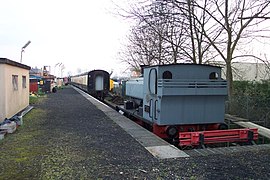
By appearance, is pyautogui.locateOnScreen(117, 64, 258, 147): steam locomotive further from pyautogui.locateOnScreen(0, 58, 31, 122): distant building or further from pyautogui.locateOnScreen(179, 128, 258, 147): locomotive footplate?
pyautogui.locateOnScreen(0, 58, 31, 122): distant building

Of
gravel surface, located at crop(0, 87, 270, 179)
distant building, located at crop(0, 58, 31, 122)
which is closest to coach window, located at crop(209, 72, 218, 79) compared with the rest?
gravel surface, located at crop(0, 87, 270, 179)

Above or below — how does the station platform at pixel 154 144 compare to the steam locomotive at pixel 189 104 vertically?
below

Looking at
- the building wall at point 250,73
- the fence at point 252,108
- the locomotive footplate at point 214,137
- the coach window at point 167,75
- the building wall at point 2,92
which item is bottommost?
the locomotive footplate at point 214,137

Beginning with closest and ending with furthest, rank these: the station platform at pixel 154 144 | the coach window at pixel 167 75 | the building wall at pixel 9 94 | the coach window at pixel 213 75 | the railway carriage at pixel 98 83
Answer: the station platform at pixel 154 144 → the coach window at pixel 167 75 → the coach window at pixel 213 75 → the building wall at pixel 9 94 → the railway carriage at pixel 98 83

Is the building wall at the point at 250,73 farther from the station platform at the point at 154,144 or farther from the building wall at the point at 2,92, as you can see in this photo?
the building wall at the point at 2,92

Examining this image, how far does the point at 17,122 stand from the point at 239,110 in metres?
10.2

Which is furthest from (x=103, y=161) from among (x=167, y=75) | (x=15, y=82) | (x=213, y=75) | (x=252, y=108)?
A: (x=252, y=108)

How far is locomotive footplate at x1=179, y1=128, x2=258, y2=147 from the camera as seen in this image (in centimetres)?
762

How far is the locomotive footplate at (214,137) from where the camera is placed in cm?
762

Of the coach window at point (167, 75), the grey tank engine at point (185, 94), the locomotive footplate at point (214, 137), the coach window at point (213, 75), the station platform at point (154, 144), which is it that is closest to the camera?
the station platform at point (154, 144)

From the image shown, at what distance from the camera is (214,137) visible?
26.1 ft

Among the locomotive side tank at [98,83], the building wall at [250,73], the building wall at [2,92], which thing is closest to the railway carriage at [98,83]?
the locomotive side tank at [98,83]

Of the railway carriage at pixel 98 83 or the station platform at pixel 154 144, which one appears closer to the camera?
the station platform at pixel 154 144

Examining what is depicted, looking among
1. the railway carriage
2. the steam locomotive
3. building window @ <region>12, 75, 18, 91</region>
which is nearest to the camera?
the steam locomotive
